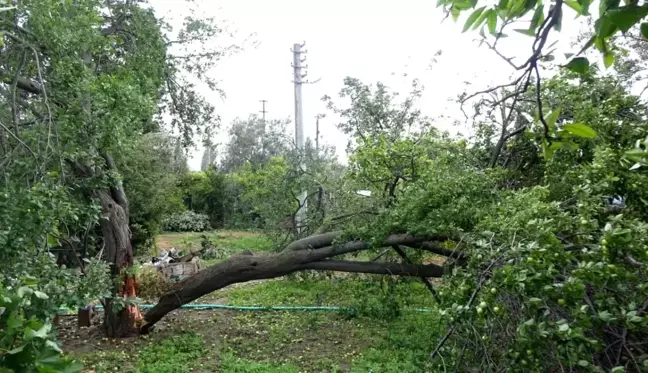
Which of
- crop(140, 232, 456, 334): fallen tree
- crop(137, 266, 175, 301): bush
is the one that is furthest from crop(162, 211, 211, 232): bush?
crop(140, 232, 456, 334): fallen tree

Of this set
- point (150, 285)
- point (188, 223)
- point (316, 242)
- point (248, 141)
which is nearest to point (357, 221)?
point (316, 242)

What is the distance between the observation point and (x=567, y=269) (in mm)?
2271

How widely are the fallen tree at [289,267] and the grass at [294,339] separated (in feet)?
1.71

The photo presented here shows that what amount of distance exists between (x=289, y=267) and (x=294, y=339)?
0.86 metres

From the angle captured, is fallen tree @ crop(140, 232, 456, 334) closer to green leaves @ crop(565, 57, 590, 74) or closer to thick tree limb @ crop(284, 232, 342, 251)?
thick tree limb @ crop(284, 232, 342, 251)

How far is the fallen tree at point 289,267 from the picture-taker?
218 inches

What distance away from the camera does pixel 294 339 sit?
595cm

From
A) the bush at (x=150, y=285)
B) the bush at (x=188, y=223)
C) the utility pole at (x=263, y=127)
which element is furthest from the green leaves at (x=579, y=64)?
the utility pole at (x=263, y=127)

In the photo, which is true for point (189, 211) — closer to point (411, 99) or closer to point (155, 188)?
point (155, 188)

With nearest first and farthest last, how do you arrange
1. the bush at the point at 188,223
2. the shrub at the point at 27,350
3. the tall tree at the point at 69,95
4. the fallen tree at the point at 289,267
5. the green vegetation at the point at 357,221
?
the shrub at the point at 27,350 < the green vegetation at the point at 357,221 < the tall tree at the point at 69,95 < the fallen tree at the point at 289,267 < the bush at the point at 188,223

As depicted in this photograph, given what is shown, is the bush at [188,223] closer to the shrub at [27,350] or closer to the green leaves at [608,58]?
the shrub at [27,350]

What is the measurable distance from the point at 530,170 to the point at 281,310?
12.7ft

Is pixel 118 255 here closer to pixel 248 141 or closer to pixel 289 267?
pixel 289 267

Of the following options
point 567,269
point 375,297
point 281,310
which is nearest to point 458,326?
point 567,269
